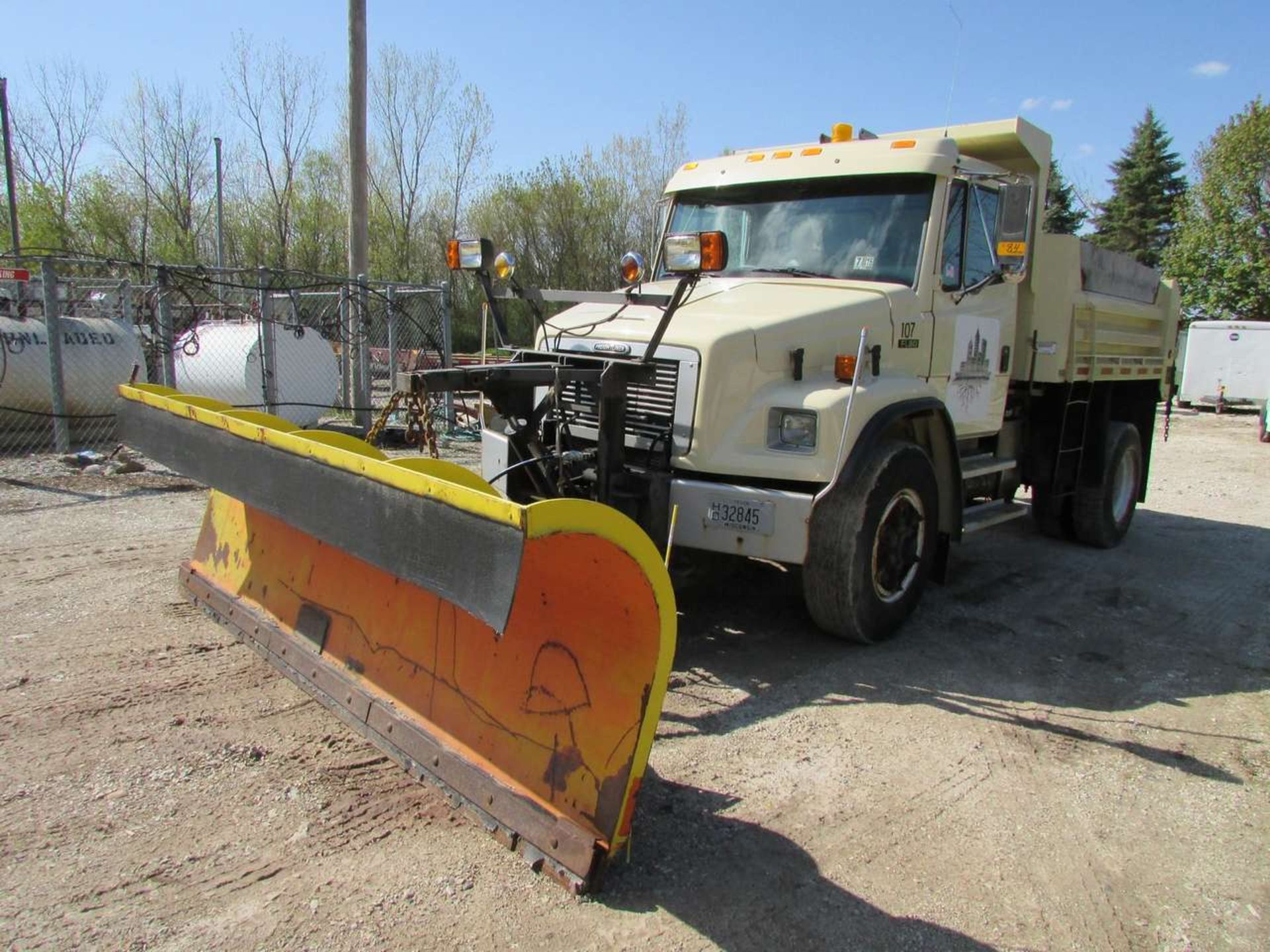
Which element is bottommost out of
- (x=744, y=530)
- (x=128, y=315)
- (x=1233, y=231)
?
(x=744, y=530)

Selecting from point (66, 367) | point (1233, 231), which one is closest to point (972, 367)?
point (66, 367)

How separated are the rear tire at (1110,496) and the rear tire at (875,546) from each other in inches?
129

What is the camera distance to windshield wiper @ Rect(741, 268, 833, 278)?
540cm

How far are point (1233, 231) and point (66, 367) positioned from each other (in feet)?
118

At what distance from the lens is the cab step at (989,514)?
231 inches

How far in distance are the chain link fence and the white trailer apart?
2255cm

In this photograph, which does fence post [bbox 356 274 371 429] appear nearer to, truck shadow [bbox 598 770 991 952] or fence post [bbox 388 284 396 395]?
fence post [bbox 388 284 396 395]

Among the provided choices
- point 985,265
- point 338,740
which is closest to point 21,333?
point 338,740

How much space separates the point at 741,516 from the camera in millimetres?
4441

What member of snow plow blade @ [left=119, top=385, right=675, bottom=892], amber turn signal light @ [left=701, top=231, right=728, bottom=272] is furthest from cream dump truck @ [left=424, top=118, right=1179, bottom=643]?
snow plow blade @ [left=119, top=385, right=675, bottom=892]

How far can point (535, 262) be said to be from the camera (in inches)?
1375

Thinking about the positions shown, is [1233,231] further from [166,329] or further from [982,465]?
[166,329]

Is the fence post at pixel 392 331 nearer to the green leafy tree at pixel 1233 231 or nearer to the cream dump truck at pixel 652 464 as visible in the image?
the cream dump truck at pixel 652 464

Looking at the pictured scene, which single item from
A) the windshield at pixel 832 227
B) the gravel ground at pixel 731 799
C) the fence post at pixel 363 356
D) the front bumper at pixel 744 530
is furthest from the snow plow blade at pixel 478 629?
the fence post at pixel 363 356
